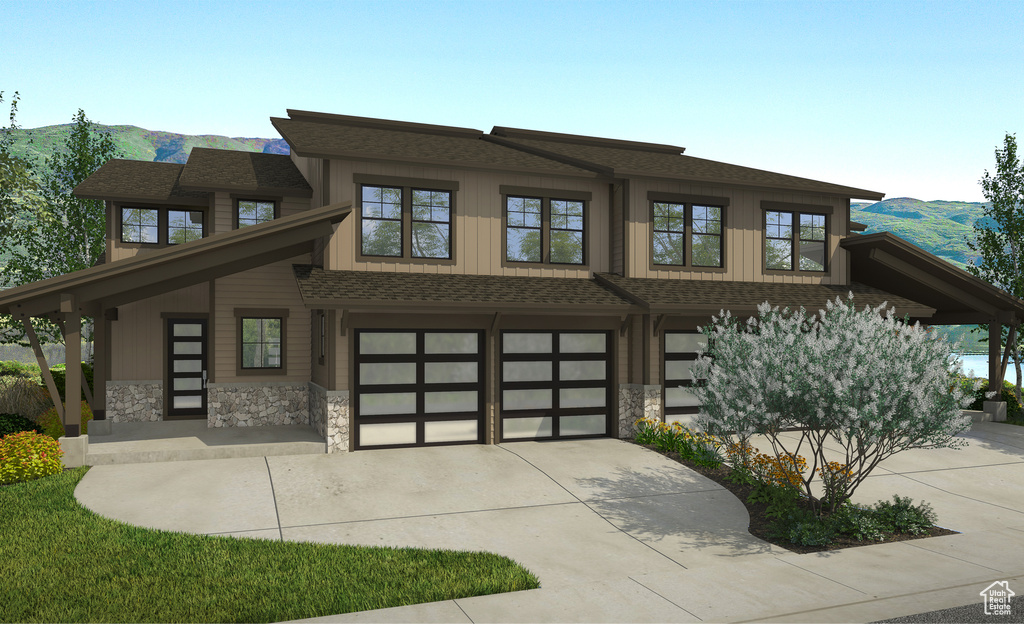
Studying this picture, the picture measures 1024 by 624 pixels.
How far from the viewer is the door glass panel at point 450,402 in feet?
47.0

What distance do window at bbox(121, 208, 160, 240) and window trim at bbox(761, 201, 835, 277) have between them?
50.6 feet

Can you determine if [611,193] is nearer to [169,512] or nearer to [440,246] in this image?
[440,246]

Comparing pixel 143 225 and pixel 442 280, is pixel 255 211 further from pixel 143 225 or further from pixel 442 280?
pixel 442 280

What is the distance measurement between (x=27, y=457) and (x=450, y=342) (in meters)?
7.76

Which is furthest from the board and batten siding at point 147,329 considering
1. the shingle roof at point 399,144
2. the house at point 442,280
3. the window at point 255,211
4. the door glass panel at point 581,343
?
the door glass panel at point 581,343

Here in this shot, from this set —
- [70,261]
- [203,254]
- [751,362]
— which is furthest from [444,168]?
[70,261]

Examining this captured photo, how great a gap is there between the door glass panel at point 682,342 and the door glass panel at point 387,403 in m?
6.26

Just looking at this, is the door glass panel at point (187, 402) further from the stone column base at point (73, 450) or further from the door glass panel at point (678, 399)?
the door glass panel at point (678, 399)

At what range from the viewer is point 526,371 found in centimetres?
1509

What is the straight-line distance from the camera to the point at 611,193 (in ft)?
54.4

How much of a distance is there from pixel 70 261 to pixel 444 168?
51.9 feet

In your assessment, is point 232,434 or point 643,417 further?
point 643,417

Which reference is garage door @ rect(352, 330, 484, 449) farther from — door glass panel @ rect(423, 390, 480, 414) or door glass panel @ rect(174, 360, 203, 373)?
door glass panel @ rect(174, 360, 203, 373)

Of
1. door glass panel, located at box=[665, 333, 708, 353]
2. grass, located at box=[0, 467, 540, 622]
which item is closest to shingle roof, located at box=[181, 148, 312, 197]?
grass, located at box=[0, 467, 540, 622]
